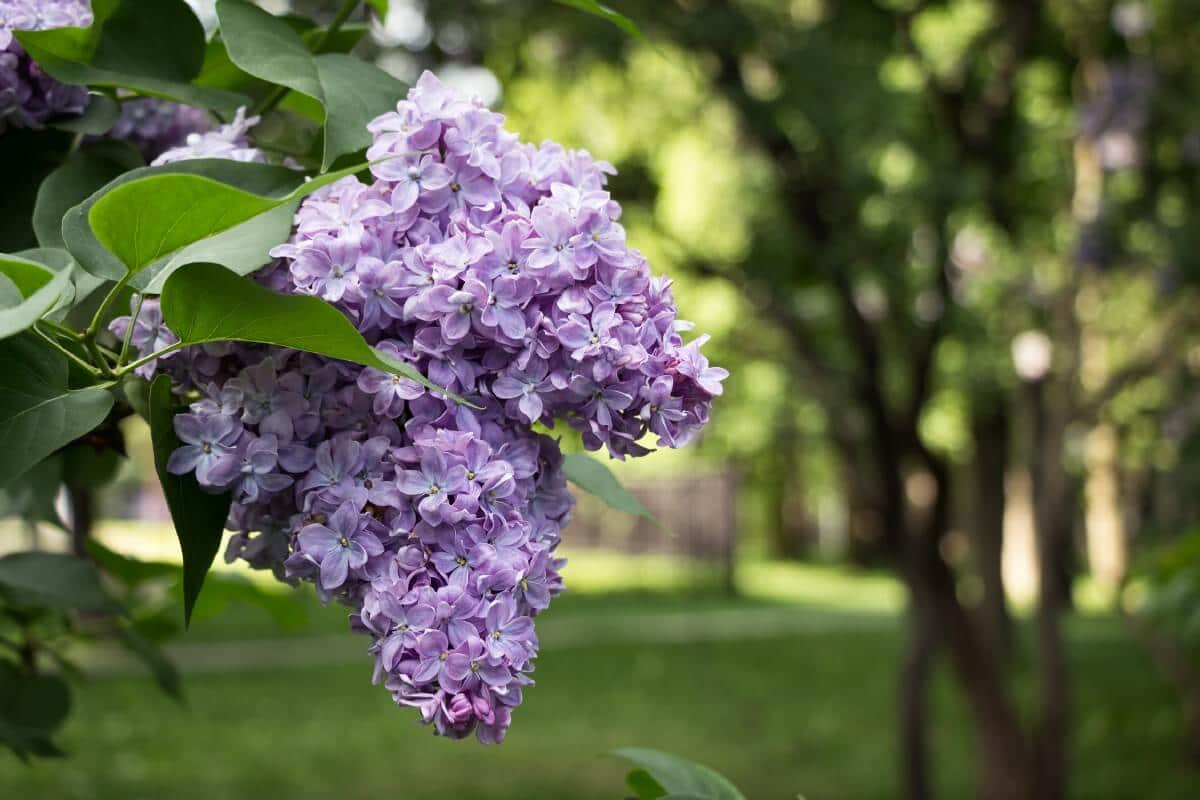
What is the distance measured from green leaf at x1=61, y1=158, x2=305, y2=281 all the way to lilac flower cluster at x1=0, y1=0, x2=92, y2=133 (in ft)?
0.66

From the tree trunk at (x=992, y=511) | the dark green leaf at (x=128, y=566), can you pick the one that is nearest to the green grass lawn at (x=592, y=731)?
the tree trunk at (x=992, y=511)

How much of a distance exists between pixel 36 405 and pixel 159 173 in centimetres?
18

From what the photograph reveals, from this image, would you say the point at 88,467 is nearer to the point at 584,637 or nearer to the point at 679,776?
the point at 679,776

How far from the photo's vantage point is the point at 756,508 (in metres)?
37.6

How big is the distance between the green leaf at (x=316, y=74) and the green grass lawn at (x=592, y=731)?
699 cm

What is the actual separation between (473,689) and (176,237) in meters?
0.35

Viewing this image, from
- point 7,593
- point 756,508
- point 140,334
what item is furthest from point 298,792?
point 756,508

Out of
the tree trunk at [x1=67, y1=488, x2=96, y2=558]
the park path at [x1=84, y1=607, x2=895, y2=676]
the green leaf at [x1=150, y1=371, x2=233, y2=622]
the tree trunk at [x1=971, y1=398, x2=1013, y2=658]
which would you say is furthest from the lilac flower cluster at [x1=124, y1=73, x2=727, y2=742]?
the park path at [x1=84, y1=607, x2=895, y2=676]

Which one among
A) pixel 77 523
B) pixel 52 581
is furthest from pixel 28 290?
pixel 77 523

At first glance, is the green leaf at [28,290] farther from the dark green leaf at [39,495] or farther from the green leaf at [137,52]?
the dark green leaf at [39,495]

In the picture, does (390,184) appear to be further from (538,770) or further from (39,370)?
(538,770)

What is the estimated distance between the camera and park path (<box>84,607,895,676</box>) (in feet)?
42.8

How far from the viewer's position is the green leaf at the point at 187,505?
90 cm

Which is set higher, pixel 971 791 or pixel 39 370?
pixel 39 370
